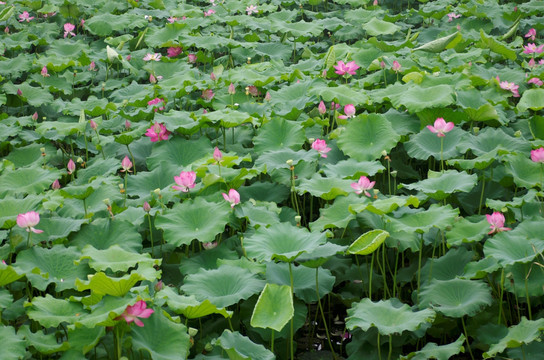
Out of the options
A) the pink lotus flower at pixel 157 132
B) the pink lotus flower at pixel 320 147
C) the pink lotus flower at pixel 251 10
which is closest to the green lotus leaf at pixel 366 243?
the pink lotus flower at pixel 320 147

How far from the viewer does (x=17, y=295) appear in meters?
2.07

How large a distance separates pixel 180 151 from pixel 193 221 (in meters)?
0.71

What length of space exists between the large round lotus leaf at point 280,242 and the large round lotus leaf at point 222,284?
0.09 meters

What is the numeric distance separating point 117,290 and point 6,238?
86 centimetres

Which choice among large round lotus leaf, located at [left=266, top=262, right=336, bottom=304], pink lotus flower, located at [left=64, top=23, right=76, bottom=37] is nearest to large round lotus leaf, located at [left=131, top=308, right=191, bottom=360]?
large round lotus leaf, located at [left=266, top=262, right=336, bottom=304]

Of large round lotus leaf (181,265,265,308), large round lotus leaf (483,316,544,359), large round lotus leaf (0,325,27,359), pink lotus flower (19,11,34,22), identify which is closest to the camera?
large round lotus leaf (0,325,27,359)

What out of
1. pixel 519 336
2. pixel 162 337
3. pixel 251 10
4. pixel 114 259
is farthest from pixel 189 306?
pixel 251 10

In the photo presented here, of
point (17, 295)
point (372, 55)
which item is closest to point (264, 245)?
point (17, 295)

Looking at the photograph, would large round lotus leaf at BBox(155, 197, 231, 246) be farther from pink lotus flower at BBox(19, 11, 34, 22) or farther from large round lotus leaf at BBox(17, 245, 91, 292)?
pink lotus flower at BBox(19, 11, 34, 22)

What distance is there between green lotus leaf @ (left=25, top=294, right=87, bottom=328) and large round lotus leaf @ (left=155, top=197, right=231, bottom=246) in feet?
Result: 1.51

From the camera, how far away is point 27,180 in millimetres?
2580

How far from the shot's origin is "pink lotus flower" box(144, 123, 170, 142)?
109 inches

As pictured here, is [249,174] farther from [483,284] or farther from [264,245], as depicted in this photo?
[483,284]

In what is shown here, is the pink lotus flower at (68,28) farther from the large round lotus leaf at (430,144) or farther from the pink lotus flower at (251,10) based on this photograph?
the large round lotus leaf at (430,144)
